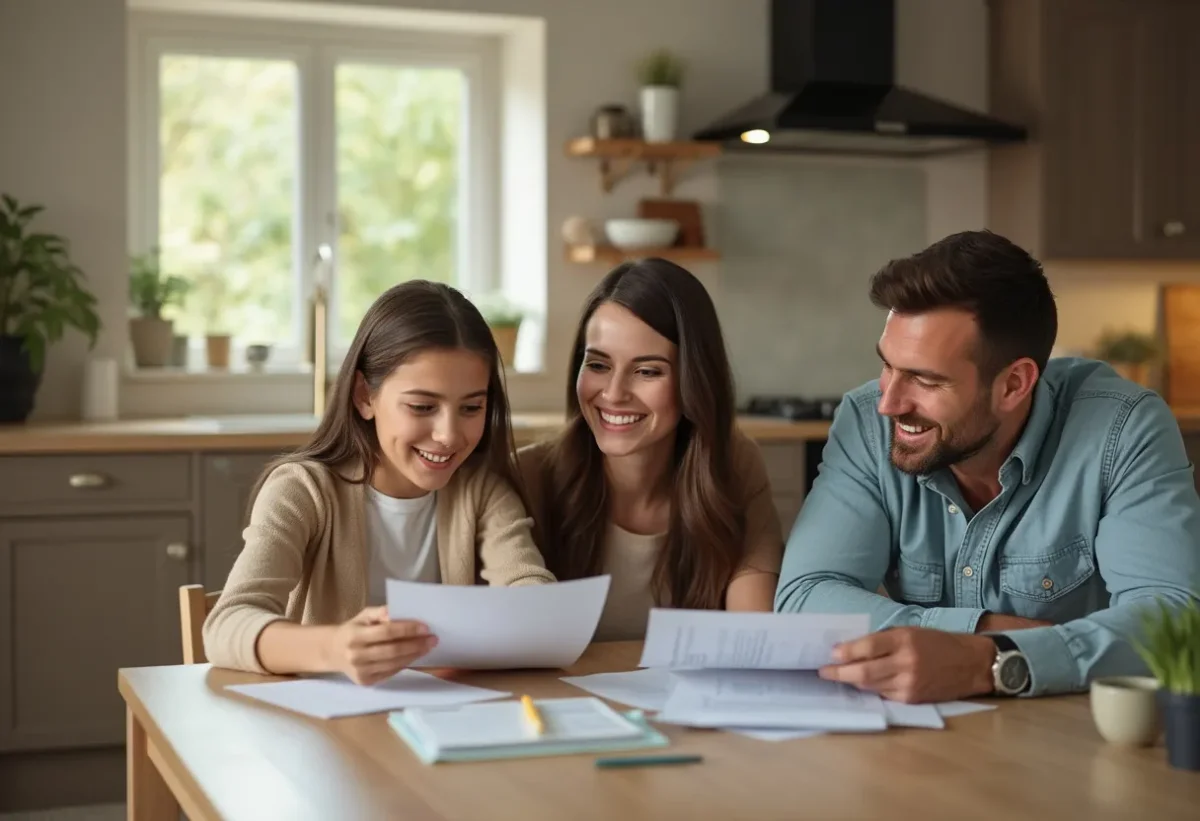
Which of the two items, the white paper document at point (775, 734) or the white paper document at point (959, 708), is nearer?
the white paper document at point (775, 734)

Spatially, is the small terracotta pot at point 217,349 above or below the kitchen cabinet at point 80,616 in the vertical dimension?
above

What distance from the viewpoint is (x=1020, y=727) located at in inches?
64.1

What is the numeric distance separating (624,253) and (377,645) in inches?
116

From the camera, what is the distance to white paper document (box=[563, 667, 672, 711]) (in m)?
1.71

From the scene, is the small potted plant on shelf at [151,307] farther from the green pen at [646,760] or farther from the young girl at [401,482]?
the green pen at [646,760]

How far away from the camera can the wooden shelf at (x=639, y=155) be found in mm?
4480

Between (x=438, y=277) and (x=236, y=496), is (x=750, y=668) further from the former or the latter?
(x=438, y=277)

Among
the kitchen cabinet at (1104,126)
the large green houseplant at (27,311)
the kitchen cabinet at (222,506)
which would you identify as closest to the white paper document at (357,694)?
the kitchen cabinet at (222,506)

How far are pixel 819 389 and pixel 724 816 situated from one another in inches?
148

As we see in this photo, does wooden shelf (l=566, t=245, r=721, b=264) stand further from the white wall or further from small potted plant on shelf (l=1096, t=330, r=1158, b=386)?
small potted plant on shelf (l=1096, t=330, r=1158, b=386)

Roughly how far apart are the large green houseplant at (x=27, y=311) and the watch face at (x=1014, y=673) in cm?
278

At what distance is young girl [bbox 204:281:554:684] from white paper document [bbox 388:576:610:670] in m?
0.31

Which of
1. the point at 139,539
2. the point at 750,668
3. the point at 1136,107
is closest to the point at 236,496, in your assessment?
the point at 139,539

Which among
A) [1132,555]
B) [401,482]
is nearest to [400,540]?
[401,482]
